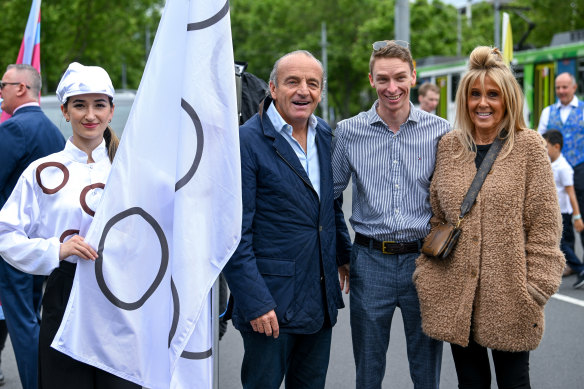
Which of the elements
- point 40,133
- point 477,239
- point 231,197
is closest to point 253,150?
point 231,197

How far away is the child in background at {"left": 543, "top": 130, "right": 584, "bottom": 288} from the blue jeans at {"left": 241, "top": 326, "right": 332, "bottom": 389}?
5.28 meters

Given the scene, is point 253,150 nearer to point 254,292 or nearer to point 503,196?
point 254,292

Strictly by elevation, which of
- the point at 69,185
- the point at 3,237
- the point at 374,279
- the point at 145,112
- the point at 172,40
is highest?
the point at 172,40

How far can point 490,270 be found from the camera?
3432 millimetres

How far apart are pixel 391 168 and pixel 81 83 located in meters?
1.46

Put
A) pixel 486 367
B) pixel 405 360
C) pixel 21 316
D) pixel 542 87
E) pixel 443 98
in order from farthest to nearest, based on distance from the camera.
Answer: pixel 443 98, pixel 542 87, pixel 405 360, pixel 21 316, pixel 486 367

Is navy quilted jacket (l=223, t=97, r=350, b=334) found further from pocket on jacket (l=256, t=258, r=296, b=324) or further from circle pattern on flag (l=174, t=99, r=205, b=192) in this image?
circle pattern on flag (l=174, t=99, r=205, b=192)

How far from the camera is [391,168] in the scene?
371cm

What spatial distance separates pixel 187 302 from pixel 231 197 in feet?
1.43

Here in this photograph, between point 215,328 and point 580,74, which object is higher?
point 580,74

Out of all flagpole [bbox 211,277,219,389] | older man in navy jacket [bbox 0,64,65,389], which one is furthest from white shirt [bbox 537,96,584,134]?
flagpole [bbox 211,277,219,389]

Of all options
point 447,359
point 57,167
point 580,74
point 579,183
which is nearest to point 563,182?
Result: point 579,183

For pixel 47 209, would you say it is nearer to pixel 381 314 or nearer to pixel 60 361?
pixel 60 361

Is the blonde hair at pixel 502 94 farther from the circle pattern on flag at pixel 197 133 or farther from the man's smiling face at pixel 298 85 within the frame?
the circle pattern on flag at pixel 197 133
